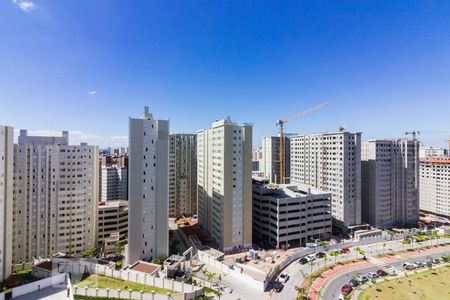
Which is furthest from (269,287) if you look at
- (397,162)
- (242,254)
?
(397,162)

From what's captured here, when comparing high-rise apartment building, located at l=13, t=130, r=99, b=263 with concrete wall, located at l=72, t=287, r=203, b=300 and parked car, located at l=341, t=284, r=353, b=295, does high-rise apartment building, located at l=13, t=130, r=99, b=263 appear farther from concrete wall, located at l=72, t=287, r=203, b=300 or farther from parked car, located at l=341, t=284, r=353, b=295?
parked car, located at l=341, t=284, r=353, b=295

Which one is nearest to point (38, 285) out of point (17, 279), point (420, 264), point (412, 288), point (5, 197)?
point (17, 279)

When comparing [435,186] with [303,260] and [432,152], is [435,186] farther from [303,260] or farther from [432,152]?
[303,260]

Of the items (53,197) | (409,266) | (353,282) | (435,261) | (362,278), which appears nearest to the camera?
(353,282)

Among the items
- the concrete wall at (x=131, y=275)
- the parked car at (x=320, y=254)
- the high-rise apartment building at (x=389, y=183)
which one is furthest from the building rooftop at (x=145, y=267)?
the high-rise apartment building at (x=389, y=183)

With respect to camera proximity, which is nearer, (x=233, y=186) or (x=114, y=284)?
(x=114, y=284)

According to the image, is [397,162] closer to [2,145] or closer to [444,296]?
[444,296]

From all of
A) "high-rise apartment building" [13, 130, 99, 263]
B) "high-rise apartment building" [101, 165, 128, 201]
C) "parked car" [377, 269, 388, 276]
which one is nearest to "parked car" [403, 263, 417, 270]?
"parked car" [377, 269, 388, 276]
